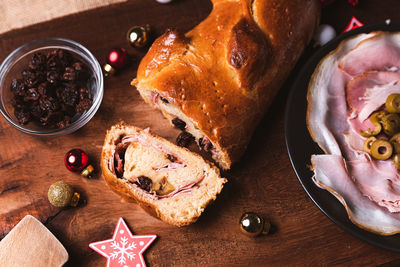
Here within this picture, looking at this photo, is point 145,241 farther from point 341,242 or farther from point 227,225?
point 341,242

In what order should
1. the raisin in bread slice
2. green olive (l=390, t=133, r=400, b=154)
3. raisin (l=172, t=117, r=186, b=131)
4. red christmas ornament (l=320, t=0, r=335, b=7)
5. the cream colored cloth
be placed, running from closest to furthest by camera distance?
green olive (l=390, t=133, r=400, b=154) → the raisin in bread slice → raisin (l=172, t=117, r=186, b=131) → red christmas ornament (l=320, t=0, r=335, b=7) → the cream colored cloth

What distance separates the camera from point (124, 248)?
8.60 feet

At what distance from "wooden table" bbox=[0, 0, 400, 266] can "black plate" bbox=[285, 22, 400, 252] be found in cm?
23

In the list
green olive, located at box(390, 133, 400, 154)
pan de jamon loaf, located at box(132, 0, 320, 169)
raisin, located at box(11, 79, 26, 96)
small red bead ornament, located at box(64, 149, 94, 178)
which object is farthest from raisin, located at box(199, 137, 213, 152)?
raisin, located at box(11, 79, 26, 96)

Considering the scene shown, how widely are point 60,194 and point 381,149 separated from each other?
80.2 inches

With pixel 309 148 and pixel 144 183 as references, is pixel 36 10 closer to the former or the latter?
pixel 144 183

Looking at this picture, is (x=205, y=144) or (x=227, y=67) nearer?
(x=227, y=67)

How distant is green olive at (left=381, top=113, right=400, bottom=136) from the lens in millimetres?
2387

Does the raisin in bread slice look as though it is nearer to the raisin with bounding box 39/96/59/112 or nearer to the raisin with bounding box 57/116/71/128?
the raisin with bounding box 57/116/71/128

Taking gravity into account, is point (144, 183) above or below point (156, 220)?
above

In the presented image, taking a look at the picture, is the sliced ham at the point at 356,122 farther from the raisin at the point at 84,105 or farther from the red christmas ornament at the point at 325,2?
the raisin at the point at 84,105

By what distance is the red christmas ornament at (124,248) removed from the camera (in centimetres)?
260

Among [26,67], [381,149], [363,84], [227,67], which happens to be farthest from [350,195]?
[26,67]

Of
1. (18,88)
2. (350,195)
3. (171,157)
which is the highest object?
(18,88)
